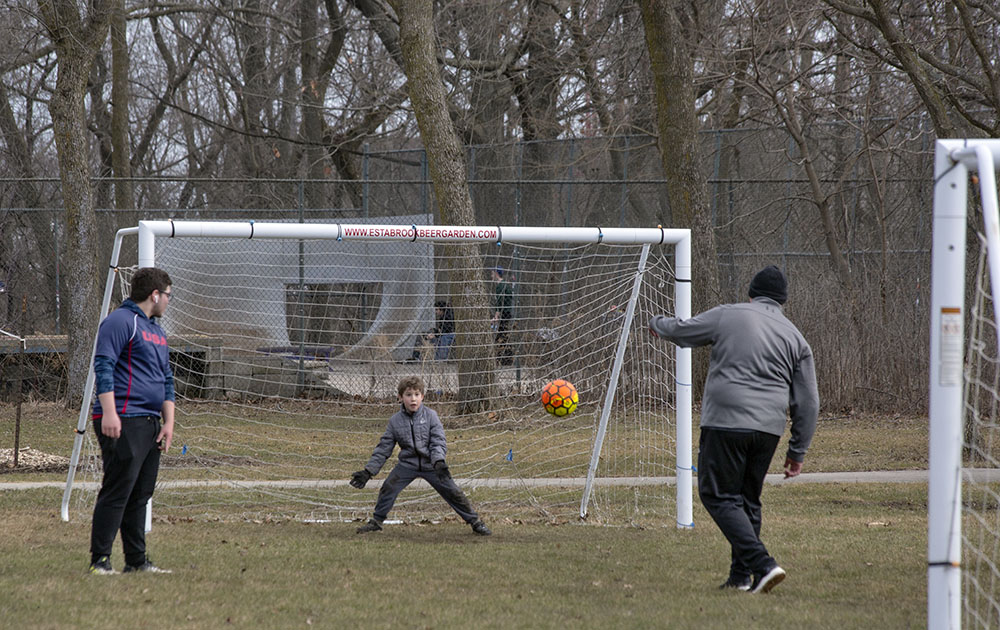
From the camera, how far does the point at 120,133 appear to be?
23953 millimetres

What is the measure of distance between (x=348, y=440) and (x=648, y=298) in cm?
523

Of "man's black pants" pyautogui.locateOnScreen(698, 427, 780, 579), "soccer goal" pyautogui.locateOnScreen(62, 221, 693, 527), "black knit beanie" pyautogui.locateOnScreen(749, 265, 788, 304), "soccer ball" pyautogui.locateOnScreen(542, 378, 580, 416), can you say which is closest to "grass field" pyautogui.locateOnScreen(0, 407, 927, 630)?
"man's black pants" pyautogui.locateOnScreen(698, 427, 780, 579)

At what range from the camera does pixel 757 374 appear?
20.2ft

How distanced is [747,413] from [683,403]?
238cm

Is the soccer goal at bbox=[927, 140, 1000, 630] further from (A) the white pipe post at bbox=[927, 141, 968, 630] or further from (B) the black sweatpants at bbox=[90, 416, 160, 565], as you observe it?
(B) the black sweatpants at bbox=[90, 416, 160, 565]

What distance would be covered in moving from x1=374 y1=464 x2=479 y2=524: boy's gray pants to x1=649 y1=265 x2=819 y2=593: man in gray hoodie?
251cm

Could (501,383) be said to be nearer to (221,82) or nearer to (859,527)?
(859,527)

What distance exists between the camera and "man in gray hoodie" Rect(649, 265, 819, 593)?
607 centimetres

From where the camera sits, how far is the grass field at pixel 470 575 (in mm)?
5523

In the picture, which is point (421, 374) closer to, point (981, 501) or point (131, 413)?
point (981, 501)

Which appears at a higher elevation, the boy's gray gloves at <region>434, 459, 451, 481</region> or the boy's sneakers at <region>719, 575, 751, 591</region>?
the boy's gray gloves at <region>434, 459, 451, 481</region>

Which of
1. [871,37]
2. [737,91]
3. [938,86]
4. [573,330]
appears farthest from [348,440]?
[737,91]

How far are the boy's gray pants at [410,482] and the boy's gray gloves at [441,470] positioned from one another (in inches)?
1.0

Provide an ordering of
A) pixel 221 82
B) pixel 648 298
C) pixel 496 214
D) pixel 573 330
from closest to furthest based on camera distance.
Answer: pixel 648 298
pixel 573 330
pixel 496 214
pixel 221 82
